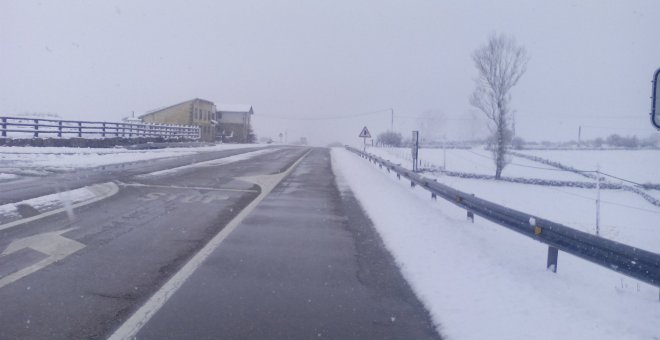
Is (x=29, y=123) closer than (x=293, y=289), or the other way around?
(x=293, y=289)

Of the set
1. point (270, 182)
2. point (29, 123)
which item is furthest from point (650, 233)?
point (29, 123)

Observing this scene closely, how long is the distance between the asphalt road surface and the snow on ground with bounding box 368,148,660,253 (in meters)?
9.73

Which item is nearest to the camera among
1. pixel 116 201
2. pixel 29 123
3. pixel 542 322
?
pixel 542 322

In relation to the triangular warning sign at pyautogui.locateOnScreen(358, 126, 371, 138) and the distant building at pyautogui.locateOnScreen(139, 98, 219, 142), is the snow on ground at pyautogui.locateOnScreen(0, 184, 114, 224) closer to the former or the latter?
the triangular warning sign at pyautogui.locateOnScreen(358, 126, 371, 138)

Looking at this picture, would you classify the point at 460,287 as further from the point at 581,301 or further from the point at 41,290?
the point at 41,290

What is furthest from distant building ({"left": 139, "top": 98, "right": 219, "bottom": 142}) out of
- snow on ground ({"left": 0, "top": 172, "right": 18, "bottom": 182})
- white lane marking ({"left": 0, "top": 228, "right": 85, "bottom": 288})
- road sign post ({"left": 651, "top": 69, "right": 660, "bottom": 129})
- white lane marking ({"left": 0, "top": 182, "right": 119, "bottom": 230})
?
road sign post ({"left": 651, "top": 69, "right": 660, "bottom": 129})

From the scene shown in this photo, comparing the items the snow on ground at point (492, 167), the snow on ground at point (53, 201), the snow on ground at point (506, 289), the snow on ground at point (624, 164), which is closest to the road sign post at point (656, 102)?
the snow on ground at point (506, 289)

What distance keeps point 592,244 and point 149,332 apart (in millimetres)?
5071

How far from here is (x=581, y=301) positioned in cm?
615

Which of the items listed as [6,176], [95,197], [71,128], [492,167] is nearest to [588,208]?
[95,197]

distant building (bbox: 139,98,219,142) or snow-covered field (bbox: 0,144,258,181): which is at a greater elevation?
distant building (bbox: 139,98,219,142)

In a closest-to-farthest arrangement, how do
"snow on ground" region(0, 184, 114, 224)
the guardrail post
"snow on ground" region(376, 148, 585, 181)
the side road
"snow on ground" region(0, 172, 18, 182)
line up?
the side road → the guardrail post → "snow on ground" region(0, 184, 114, 224) → "snow on ground" region(0, 172, 18, 182) → "snow on ground" region(376, 148, 585, 181)

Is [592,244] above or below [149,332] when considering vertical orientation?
above

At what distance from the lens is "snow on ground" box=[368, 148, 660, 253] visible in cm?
1755
